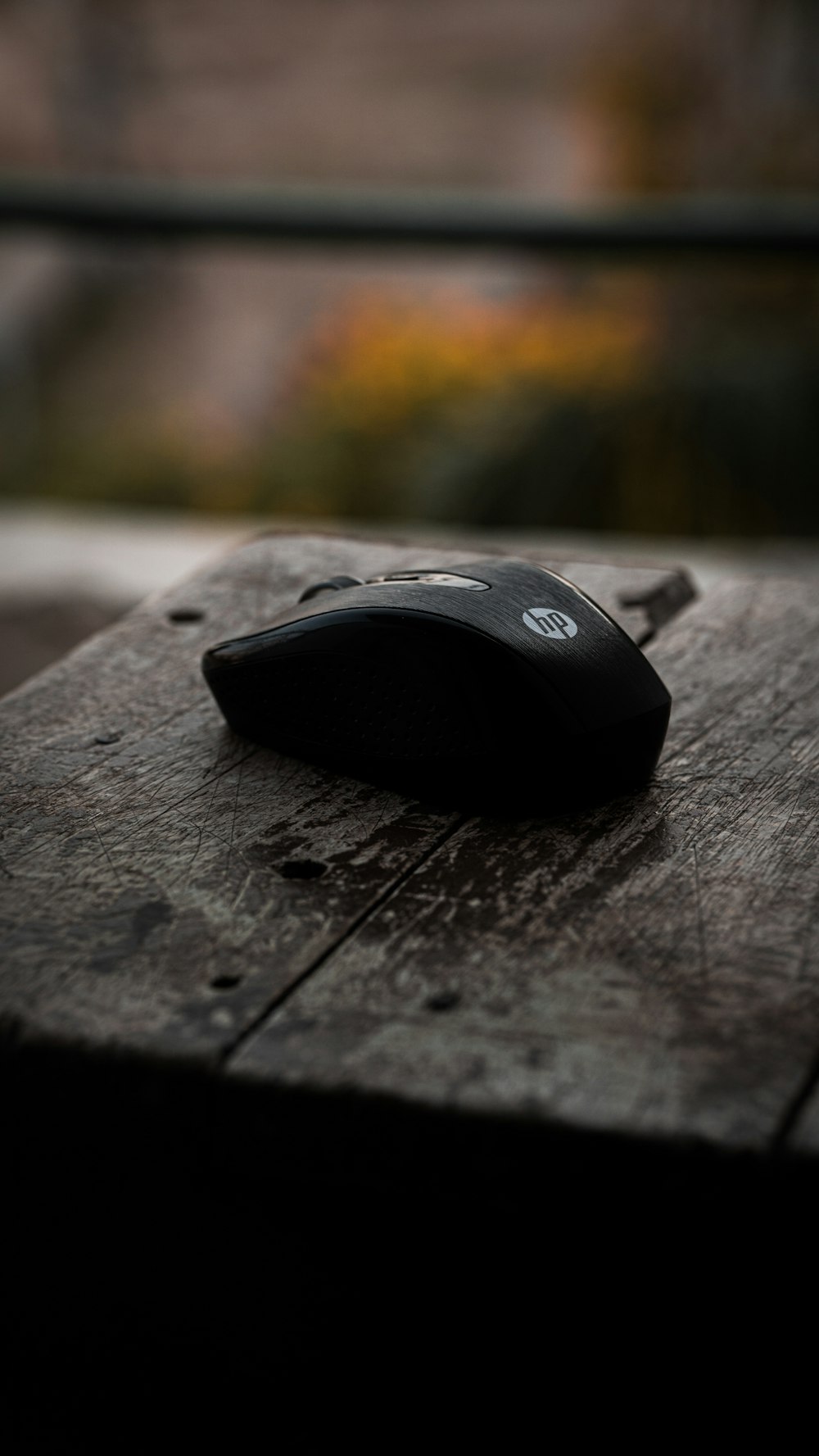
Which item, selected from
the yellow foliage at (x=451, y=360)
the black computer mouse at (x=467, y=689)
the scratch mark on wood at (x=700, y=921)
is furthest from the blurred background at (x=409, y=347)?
the scratch mark on wood at (x=700, y=921)

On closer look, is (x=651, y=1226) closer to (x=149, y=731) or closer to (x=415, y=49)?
(x=149, y=731)

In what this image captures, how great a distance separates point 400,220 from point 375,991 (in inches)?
94.3

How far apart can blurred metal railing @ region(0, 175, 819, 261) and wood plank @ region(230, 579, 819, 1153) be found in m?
2.03

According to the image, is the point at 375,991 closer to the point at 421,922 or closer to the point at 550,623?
the point at 421,922

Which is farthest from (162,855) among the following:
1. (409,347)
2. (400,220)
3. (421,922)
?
(409,347)

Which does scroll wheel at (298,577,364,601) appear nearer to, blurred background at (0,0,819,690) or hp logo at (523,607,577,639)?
hp logo at (523,607,577,639)

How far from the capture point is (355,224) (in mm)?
2896

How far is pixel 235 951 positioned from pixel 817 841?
32 cm

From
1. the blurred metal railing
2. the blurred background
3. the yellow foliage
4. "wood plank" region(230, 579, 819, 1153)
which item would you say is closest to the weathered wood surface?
"wood plank" region(230, 579, 819, 1153)

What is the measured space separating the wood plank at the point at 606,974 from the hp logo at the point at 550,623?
0.32 ft

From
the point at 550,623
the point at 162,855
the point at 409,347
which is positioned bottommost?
the point at 409,347

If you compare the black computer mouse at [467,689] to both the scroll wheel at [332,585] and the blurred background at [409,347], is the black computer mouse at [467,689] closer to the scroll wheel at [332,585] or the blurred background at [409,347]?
the scroll wheel at [332,585]

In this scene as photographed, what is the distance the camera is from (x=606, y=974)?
0.71 meters

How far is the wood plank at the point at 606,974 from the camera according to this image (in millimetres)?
631
